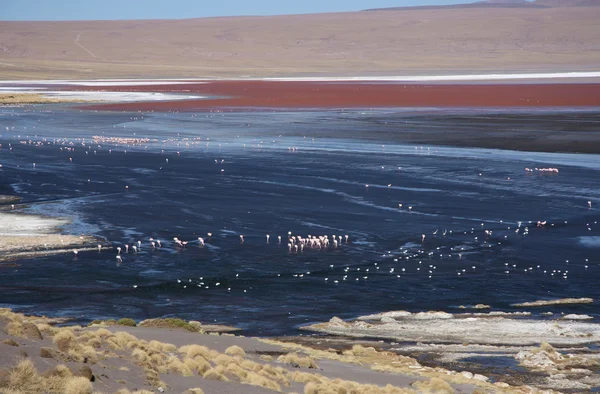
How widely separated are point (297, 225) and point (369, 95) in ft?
250

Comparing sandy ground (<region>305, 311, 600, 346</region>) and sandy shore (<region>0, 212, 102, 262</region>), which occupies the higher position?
sandy shore (<region>0, 212, 102, 262</region>)

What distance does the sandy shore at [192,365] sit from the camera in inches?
511

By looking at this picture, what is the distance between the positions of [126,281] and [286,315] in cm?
586

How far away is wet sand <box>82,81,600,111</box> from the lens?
316 feet

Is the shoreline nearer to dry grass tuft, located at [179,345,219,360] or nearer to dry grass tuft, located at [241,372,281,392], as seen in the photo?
dry grass tuft, located at [179,345,219,360]

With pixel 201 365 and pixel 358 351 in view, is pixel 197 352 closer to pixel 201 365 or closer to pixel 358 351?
pixel 201 365

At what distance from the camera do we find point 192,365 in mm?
15672

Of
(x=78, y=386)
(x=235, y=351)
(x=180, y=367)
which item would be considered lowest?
(x=235, y=351)

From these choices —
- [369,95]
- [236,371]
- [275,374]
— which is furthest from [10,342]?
[369,95]

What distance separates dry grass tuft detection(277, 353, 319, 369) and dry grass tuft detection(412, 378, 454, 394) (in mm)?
2002

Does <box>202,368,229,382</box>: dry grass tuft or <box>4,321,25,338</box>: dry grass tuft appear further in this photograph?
<box>202,368,229,382</box>: dry grass tuft

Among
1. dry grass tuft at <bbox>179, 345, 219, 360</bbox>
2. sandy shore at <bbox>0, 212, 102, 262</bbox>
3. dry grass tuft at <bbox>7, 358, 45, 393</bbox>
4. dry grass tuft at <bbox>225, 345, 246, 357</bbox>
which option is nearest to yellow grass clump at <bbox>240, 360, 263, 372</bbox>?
dry grass tuft at <bbox>179, 345, 219, 360</bbox>

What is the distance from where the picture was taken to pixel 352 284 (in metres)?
27.3

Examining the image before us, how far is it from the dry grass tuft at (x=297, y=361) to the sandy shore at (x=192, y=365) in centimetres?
2
